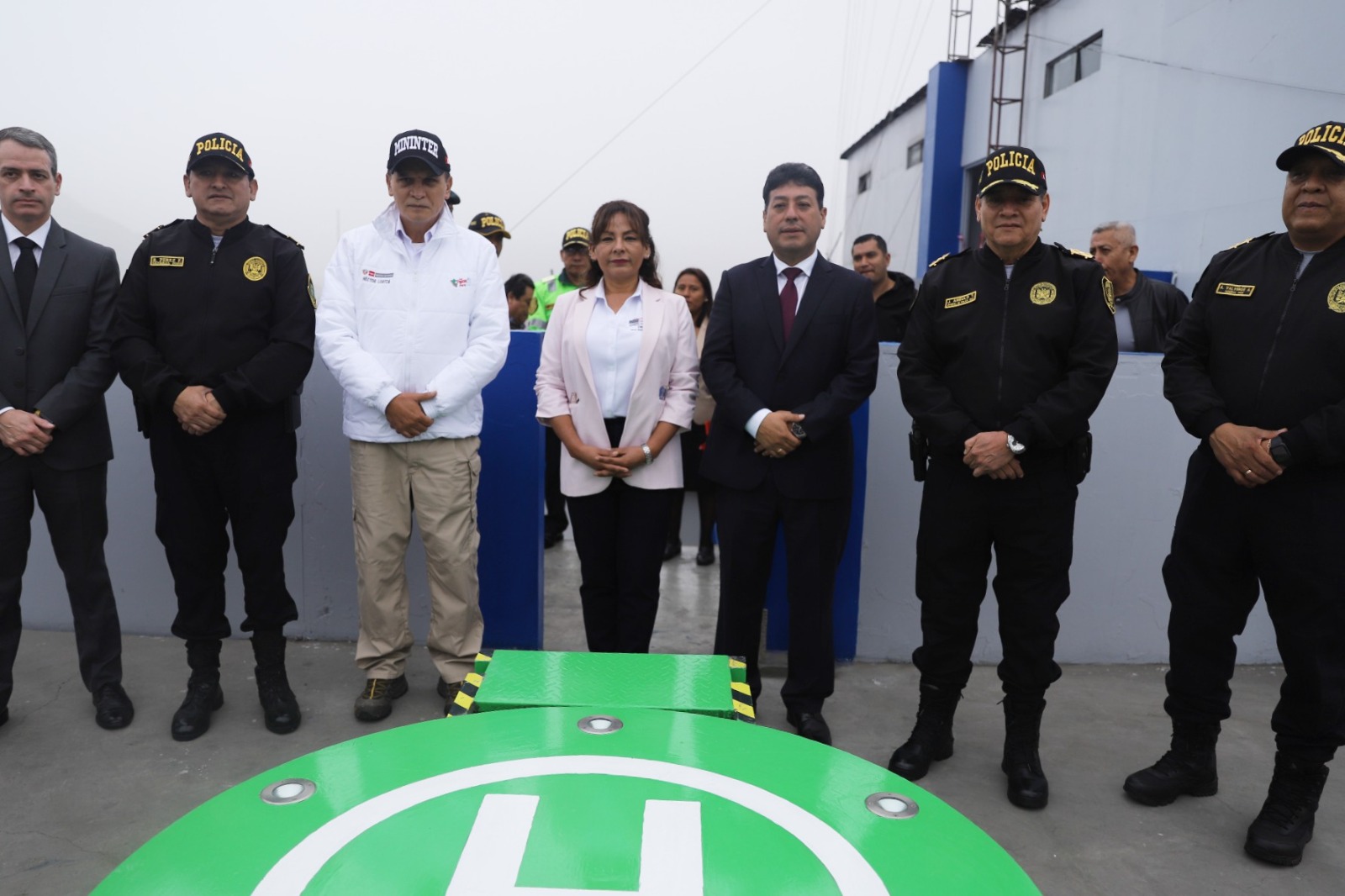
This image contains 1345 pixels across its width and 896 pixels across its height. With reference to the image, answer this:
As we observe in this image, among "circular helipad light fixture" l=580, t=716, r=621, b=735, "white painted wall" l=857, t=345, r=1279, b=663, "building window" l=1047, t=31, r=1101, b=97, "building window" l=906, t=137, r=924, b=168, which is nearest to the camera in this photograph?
"circular helipad light fixture" l=580, t=716, r=621, b=735

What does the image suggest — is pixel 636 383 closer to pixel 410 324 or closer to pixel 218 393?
pixel 410 324

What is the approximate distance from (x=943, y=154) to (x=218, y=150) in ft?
44.9

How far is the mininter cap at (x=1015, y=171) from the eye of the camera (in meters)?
2.55

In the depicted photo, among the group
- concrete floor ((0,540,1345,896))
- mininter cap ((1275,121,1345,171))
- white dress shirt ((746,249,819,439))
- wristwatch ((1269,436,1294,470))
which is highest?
mininter cap ((1275,121,1345,171))

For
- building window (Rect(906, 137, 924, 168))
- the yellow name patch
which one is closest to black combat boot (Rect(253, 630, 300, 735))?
the yellow name patch

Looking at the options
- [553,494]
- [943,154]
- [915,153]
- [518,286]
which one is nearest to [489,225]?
[518,286]

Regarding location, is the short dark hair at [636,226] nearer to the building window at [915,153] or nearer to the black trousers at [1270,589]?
the black trousers at [1270,589]

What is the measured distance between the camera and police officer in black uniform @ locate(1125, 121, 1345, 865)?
237 cm

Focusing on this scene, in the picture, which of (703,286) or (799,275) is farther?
(703,286)

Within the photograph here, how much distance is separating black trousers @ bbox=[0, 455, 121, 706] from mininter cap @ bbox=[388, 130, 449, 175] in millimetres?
1462

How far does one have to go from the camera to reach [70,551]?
305 cm

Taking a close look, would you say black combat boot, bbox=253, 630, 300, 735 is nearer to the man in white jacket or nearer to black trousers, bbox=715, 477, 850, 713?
the man in white jacket

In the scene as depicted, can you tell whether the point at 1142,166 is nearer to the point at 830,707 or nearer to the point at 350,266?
the point at 830,707

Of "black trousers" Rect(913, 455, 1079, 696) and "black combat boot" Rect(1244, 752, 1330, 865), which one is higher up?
"black trousers" Rect(913, 455, 1079, 696)
